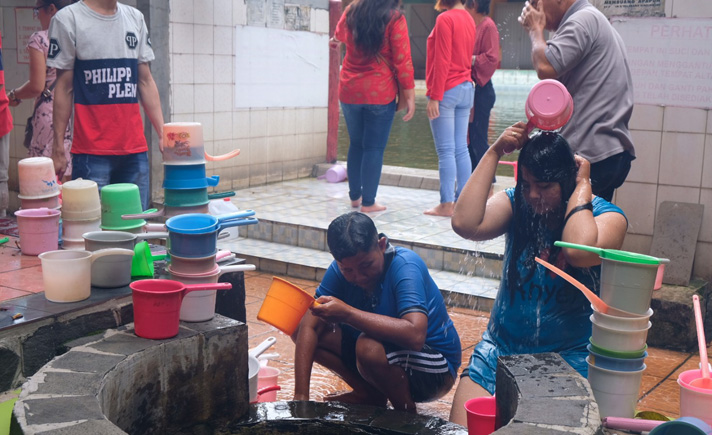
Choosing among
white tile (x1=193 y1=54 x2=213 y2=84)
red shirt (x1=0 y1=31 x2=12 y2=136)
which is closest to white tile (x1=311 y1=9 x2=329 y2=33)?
Answer: white tile (x1=193 y1=54 x2=213 y2=84)

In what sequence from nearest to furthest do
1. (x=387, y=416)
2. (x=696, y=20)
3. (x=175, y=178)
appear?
(x=387, y=416)
(x=175, y=178)
(x=696, y=20)

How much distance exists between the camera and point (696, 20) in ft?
15.9

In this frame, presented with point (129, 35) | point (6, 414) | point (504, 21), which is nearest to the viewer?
point (6, 414)

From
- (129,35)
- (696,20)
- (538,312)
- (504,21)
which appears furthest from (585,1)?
(504,21)

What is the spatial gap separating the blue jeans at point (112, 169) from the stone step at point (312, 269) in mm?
1628

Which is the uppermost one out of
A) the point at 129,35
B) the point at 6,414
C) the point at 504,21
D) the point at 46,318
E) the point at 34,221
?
the point at 504,21

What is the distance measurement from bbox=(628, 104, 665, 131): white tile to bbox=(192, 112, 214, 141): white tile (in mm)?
4297

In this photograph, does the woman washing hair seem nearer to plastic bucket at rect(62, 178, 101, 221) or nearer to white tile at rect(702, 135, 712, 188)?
plastic bucket at rect(62, 178, 101, 221)

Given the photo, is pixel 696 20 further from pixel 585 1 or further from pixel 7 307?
pixel 7 307

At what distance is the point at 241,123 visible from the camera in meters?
8.29

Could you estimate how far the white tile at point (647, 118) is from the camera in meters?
5.04

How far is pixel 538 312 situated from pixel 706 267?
252 centimetres

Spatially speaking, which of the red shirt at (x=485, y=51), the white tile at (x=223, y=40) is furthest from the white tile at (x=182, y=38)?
the red shirt at (x=485, y=51)

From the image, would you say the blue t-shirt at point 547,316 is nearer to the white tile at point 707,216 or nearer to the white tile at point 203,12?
the white tile at point 707,216
